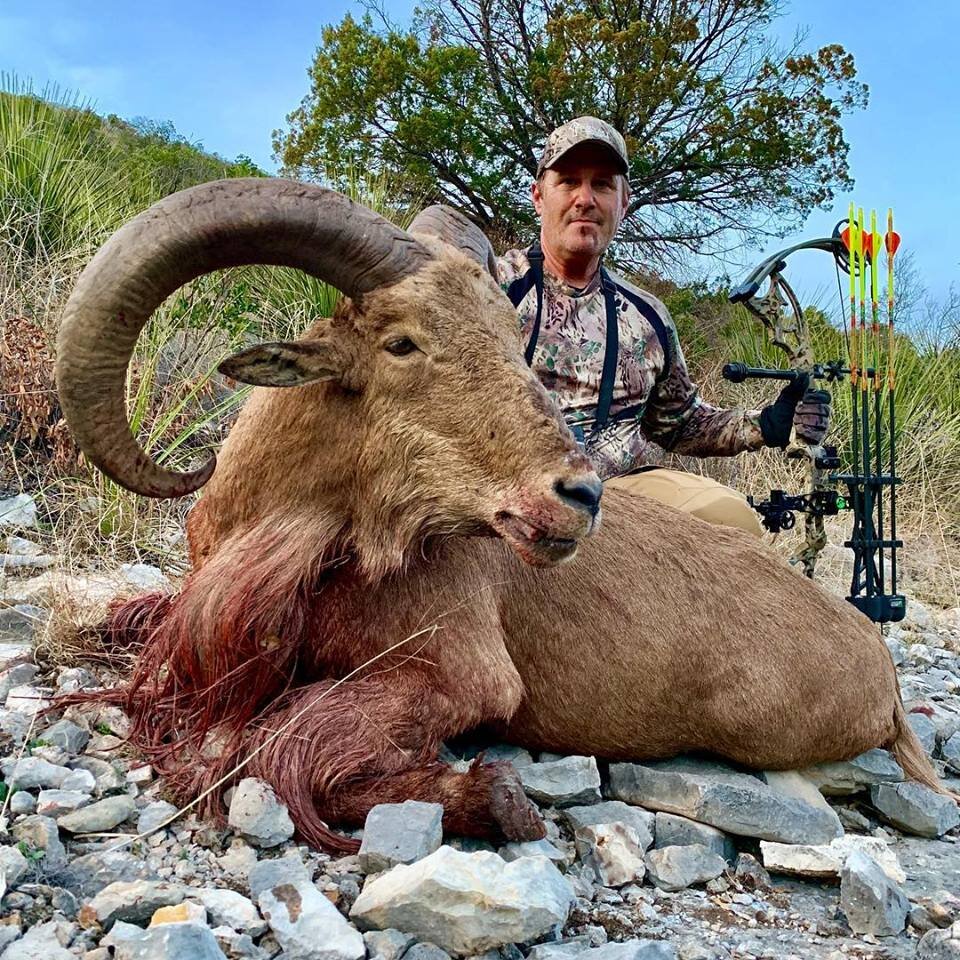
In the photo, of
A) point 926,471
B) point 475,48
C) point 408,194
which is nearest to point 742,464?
point 926,471

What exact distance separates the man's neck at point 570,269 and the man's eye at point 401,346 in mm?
2654

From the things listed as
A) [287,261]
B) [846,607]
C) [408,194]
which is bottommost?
[846,607]

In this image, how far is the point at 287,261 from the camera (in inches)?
122

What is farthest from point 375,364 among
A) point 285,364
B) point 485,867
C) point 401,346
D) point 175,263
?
point 485,867

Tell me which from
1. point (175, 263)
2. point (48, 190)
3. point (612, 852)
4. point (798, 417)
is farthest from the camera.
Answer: point (48, 190)

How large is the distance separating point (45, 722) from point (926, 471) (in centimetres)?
1251

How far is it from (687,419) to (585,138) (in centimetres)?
173

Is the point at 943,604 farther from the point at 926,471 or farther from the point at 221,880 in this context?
the point at 221,880

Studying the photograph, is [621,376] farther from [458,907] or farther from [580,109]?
[580,109]

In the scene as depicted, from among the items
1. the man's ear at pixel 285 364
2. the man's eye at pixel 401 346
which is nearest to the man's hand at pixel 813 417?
→ the man's eye at pixel 401 346

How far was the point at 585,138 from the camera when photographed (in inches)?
208

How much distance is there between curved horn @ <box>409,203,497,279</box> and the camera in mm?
3771

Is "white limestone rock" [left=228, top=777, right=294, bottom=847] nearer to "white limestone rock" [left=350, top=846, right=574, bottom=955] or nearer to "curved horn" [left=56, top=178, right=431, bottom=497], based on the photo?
"white limestone rock" [left=350, top=846, right=574, bottom=955]

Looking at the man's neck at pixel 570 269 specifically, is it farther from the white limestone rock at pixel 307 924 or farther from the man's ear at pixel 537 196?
the white limestone rock at pixel 307 924
